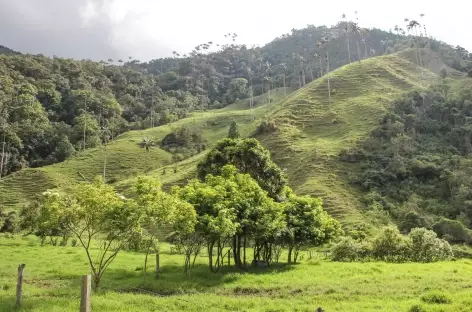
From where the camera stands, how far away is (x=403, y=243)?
44.4 metres

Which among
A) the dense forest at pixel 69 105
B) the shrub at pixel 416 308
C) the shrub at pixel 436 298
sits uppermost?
the dense forest at pixel 69 105

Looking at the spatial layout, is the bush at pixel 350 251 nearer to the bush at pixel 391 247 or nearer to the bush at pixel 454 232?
the bush at pixel 391 247

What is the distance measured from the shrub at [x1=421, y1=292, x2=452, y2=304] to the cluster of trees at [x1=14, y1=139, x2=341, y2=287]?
45.1 ft

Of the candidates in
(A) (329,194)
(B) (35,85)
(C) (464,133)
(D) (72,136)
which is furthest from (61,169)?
(C) (464,133)

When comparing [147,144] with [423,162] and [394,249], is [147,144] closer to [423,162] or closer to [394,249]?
[423,162]

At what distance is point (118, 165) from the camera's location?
391 feet

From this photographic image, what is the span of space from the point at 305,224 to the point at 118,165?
3518 inches

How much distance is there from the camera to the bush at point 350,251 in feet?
146

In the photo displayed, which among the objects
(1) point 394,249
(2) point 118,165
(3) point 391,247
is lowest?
(1) point 394,249

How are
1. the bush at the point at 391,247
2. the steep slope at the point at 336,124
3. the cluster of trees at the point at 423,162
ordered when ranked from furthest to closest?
the steep slope at the point at 336,124 < the cluster of trees at the point at 423,162 < the bush at the point at 391,247

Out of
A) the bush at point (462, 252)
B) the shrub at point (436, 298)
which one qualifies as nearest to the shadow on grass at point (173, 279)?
the shrub at point (436, 298)

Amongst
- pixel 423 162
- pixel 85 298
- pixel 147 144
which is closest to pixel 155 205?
pixel 85 298

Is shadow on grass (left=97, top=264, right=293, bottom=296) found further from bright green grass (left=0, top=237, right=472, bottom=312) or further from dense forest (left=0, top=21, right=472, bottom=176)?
dense forest (left=0, top=21, right=472, bottom=176)

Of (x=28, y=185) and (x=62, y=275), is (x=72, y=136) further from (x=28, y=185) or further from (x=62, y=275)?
(x=62, y=275)
